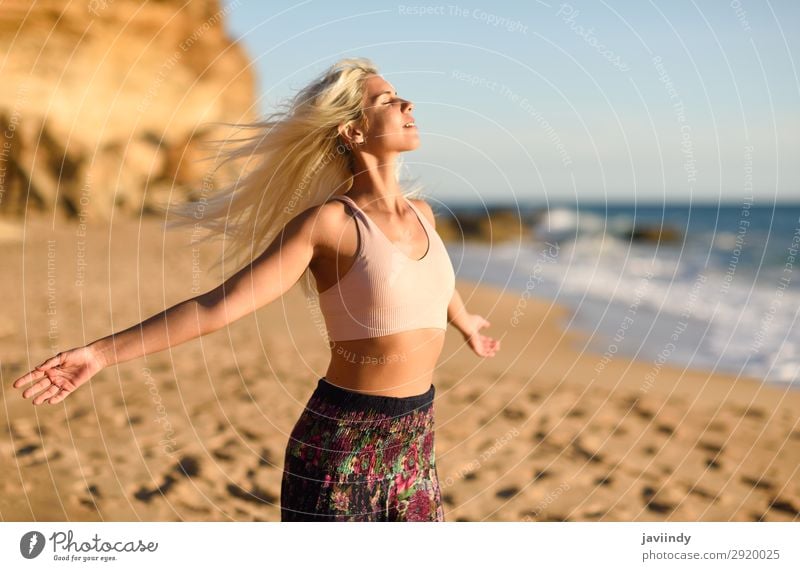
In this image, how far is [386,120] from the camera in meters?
2.80

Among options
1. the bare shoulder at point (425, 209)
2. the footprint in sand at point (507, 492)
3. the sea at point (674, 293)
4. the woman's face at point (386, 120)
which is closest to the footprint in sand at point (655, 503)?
the footprint in sand at point (507, 492)

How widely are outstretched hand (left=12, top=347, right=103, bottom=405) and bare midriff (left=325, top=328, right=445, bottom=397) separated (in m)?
0.77

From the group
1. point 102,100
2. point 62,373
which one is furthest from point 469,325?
point 102,100

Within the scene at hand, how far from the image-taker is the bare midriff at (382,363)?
273cm

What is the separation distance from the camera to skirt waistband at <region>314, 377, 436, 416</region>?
2.73 m

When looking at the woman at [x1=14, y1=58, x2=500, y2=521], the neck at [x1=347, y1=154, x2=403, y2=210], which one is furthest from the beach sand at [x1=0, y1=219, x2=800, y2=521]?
the neck at [x1=347, y1=154, x2=403, y2=210]

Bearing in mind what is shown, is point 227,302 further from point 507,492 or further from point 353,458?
point 507,492

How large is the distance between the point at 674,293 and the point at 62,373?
49.1 feet

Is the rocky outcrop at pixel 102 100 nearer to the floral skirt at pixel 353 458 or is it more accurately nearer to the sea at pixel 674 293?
the sea at pixel 674 293

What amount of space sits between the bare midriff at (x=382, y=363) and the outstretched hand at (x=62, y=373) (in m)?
0.77

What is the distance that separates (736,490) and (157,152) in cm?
2196

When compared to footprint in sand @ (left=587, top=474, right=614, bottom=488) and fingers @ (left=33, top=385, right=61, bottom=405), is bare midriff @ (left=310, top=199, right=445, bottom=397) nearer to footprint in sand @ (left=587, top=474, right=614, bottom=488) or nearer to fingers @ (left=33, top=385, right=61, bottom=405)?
fingers @ (left=33, top=385, right=61, bottom=405)
